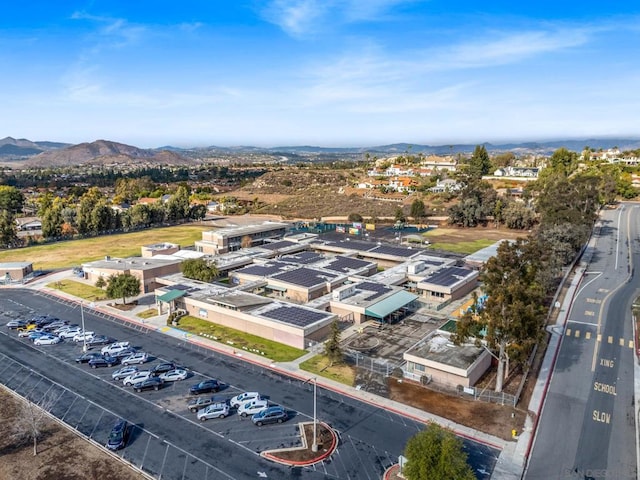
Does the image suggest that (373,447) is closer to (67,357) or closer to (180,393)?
(180,393)

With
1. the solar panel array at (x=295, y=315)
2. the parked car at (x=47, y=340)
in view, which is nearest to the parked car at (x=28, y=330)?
the parked car at (x=47, y=340)

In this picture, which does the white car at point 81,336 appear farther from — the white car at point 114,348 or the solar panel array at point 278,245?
the solar panel array at point 278,245

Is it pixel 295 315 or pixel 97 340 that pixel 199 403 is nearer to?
pixel 295 315

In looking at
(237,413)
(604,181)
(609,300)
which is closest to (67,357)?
(237,413)

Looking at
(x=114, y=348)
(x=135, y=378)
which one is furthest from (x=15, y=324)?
(x=135, y=378)

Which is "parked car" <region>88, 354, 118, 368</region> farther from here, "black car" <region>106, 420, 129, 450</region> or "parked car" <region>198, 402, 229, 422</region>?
"parked car" <region>198, 402, 229, 422</region>

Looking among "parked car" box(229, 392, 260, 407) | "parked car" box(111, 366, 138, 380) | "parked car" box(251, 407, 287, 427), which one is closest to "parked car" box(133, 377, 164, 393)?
"parked car" box(111, 366, 138, 380)
